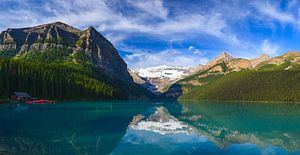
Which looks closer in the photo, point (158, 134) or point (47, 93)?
point (158, 134)

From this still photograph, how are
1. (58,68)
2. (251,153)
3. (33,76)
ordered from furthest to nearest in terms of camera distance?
(58,68) → (33,76) → (251,153)

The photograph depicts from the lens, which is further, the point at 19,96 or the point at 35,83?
the point at 35,83

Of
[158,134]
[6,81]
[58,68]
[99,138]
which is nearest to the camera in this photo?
[99,138]

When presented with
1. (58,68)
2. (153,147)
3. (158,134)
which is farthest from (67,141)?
(58,68)

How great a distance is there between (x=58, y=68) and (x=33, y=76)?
2024 inches

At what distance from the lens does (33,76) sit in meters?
145

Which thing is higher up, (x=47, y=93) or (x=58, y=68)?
(x=58, y=68)

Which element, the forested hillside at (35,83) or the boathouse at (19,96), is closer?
the boathouse at (19,96)

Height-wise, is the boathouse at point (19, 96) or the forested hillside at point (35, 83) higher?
the forested hillside at point (35, 83)

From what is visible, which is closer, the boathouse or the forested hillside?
the boathouse

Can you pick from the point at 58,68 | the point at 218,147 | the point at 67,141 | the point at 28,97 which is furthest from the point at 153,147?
the point at 58,68

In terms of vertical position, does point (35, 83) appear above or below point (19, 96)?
above

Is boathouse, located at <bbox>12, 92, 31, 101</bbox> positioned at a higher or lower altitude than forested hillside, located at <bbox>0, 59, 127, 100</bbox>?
lower

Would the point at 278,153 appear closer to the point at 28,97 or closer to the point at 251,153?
the point at 251,153
